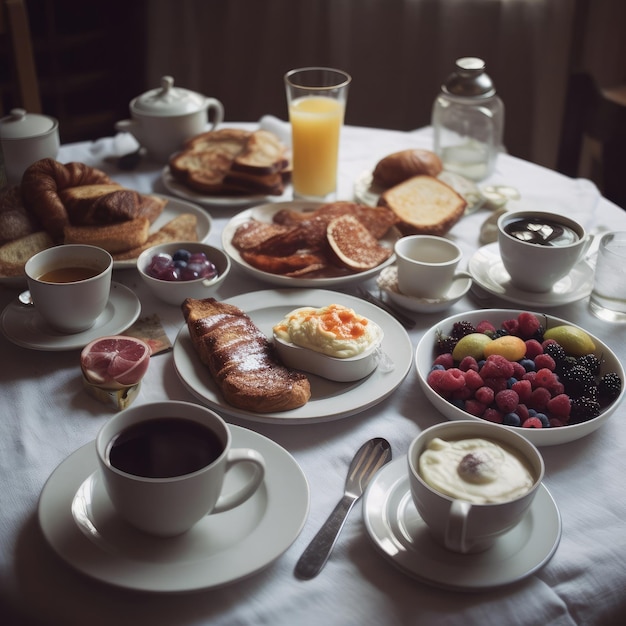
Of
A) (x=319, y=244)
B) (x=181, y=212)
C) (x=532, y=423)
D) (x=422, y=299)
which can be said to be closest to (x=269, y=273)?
(x=319, y=244)

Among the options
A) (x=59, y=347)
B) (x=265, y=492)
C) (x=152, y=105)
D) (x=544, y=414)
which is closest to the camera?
(x=265, y=492)

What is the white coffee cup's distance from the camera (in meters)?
1.24

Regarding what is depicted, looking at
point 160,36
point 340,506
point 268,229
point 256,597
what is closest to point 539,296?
point 268,229

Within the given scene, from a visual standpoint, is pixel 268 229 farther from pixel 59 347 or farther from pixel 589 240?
pixel 589 240

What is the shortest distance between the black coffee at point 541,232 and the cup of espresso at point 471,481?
61 cm

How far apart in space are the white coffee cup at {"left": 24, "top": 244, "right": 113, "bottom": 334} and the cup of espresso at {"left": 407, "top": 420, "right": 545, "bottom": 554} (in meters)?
0.65

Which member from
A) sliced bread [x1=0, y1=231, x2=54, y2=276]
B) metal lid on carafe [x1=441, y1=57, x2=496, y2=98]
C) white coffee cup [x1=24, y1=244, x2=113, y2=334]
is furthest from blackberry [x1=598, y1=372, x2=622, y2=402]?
sliced bread [x1=0, y1=231, x2=54, y2=276]

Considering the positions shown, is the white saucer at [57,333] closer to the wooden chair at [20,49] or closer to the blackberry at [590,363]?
the blackberry at [590,363]

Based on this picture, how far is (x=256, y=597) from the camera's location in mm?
837

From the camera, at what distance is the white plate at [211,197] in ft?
5.86

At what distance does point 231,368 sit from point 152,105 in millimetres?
1085

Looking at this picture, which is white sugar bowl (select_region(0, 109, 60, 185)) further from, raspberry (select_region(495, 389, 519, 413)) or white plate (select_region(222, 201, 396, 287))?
raspberry (select_region(495, 389, 519, 413))

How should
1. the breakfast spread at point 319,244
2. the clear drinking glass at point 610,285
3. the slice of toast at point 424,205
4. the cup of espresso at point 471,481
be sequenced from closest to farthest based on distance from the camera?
the cup of espresso at point 471,481 → the clear drinking glass at point 610,285 → the breakfast spread at point 319,244 → the slice of toast at point 424,205

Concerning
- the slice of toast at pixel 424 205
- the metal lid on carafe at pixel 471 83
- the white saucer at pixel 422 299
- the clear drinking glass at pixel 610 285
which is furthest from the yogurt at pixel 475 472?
the metal lid on carafe at pixel 471 83
